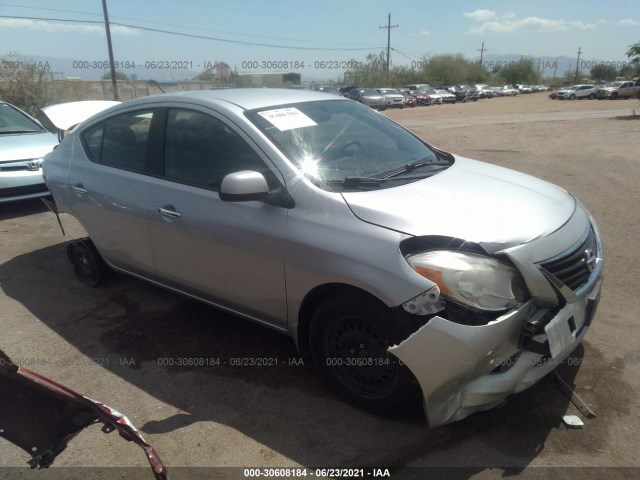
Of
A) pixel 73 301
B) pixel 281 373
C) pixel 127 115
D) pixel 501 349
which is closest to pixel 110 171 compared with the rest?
pixel 127 115

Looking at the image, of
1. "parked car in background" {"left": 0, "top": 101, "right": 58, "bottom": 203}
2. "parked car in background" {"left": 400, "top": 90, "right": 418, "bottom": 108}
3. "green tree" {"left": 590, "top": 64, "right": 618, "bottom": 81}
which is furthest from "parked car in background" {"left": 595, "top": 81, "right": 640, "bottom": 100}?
"parked car in background" {"left": 0, "top": 101, "right": 58, "bottom": 203}

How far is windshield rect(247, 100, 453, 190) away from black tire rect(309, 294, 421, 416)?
0.70 meters

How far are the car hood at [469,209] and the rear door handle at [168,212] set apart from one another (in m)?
1.23

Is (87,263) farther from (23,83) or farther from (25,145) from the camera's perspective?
(23,83)

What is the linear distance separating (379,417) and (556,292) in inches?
44.5

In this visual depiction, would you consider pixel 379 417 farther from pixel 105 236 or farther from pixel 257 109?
pixel 105 236

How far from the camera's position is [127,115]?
3.80 metres

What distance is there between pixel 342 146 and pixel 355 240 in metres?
0.94

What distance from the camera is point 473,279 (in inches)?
87.2

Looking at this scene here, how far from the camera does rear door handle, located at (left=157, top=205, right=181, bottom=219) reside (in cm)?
321

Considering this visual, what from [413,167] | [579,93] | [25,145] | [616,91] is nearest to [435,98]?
[579,93]

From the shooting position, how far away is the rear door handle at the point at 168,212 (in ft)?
10.5

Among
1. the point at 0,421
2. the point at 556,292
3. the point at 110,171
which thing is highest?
the point at 110,171

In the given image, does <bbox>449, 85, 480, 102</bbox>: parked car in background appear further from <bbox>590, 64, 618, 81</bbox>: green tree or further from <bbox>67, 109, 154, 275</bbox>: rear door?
<bbox>67, 109, 154, 275</bbox>: rear door
